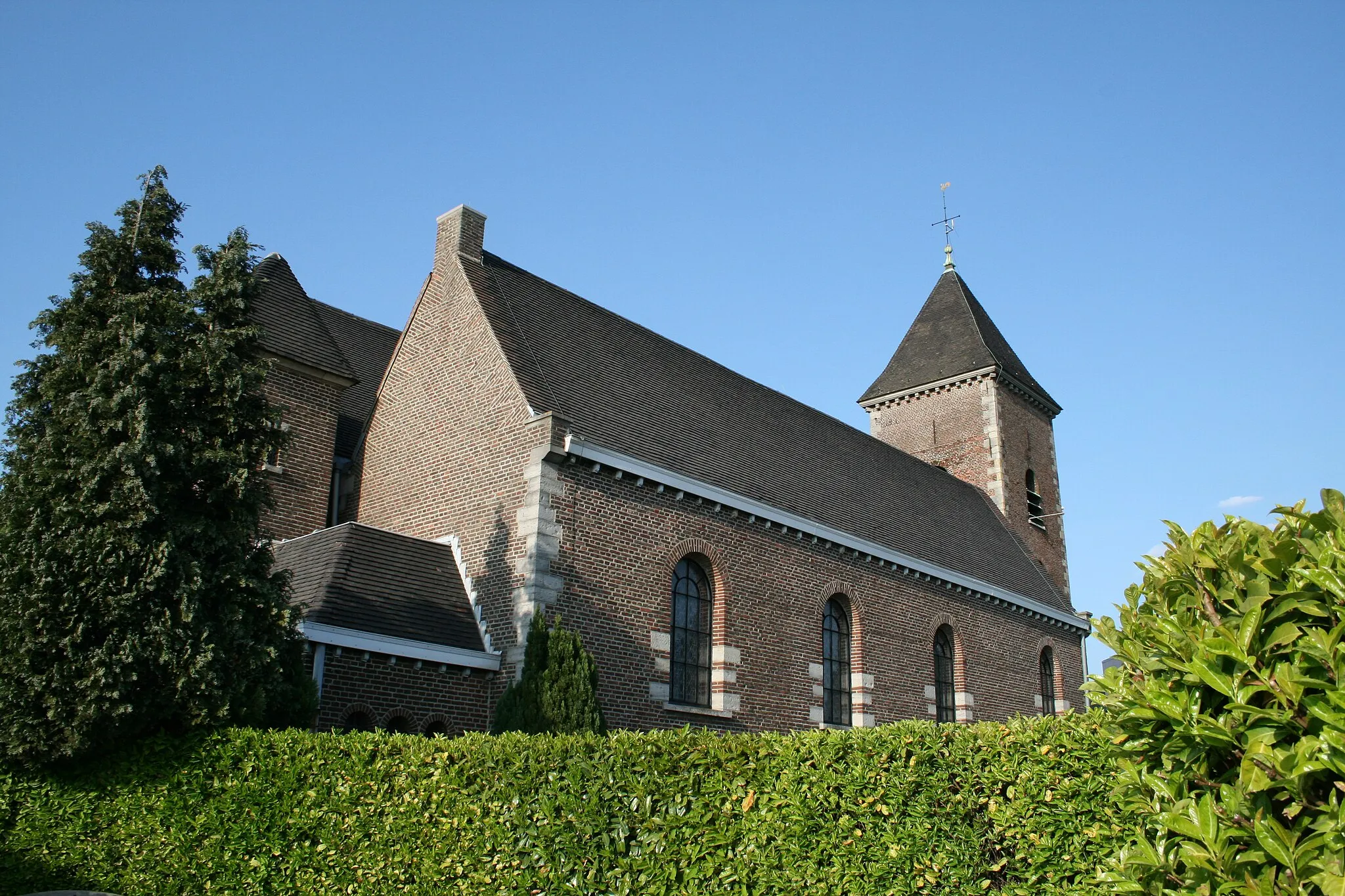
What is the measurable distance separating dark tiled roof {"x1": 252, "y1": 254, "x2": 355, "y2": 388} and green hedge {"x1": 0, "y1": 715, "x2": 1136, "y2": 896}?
9.19 meters

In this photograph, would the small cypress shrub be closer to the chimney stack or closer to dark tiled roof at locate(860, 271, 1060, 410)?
the chimney stack

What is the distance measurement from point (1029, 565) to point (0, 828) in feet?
81.4

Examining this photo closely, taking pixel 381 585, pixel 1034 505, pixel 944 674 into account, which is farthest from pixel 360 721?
pixel 1034 505

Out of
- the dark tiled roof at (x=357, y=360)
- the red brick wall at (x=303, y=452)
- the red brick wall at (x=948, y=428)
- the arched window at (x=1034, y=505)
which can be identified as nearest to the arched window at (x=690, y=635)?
the red brick wall at (x=303, y=452)

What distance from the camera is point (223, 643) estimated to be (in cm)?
991

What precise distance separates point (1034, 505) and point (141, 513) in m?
27.4

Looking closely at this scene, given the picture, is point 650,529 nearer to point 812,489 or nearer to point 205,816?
point 812,489

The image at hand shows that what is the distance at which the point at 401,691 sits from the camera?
13023 mm

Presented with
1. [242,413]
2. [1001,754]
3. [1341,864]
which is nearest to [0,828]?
[242,413]

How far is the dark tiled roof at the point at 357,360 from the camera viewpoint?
19.5 m

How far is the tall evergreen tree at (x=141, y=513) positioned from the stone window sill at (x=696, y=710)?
5.82m

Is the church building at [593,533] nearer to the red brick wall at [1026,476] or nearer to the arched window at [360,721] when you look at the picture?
the arched window at [360,721]

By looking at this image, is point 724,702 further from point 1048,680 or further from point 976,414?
point 976,414

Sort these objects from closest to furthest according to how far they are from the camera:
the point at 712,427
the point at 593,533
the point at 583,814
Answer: the point at 583,814 < the point at 593,533 < the point at 712,427
